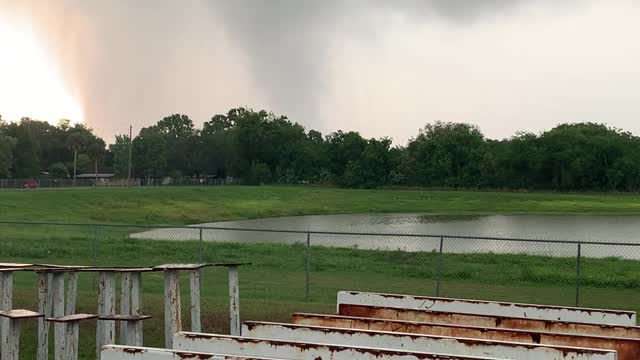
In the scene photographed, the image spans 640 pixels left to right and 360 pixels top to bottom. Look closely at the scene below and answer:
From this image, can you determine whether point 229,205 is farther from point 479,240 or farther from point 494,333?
point 494,333

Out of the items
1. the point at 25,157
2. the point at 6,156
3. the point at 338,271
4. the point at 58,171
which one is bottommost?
the point at 338,271

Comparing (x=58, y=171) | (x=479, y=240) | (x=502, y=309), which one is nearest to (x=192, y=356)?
(x=502, y=309)

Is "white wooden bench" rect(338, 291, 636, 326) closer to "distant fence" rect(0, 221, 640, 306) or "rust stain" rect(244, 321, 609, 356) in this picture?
"rust stain" rect(244, 321, 609, 356)

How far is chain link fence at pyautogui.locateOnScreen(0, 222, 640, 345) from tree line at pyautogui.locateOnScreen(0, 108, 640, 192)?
83058mm

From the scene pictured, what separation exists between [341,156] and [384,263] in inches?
4365

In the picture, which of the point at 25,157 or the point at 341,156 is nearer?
the point at 25,157

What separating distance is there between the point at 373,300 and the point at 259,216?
178ft

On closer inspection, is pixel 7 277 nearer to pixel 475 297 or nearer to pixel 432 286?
pixel 475 297

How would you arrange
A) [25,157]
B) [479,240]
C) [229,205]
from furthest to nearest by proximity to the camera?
1. [25,157]
2. [229,205]
3. [479,240]

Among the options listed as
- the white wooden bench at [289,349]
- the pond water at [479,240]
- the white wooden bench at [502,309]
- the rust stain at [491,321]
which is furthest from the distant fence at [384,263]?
the white wooden bench at [289,349]

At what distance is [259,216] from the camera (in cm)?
6209

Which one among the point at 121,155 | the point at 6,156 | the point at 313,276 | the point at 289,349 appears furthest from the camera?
the point at 121,155

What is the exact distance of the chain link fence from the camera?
625 inches

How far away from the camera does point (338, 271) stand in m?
22.2
